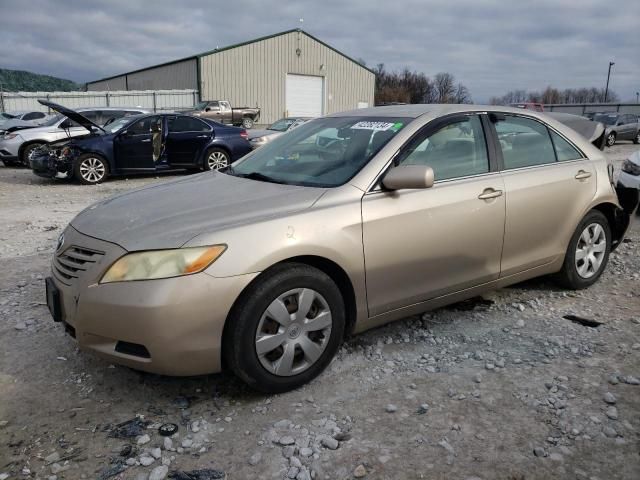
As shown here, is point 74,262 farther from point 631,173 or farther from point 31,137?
point 31,137

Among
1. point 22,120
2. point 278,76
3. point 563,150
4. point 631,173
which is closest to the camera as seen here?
point 563,150

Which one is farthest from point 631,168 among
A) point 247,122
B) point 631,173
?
point 247,122

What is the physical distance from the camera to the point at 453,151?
361 centimetres

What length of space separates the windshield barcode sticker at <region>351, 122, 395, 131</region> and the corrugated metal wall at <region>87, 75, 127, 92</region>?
48696 mm

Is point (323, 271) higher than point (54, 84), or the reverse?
point (54, 84)

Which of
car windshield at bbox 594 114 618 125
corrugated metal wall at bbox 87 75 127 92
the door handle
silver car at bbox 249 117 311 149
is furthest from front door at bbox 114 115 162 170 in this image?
corrugated metal wall at bbox 87 75 127 92

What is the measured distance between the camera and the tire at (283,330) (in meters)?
2.67

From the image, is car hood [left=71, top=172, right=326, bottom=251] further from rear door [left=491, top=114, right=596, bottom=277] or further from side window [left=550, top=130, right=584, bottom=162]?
side window [left=550, top=130, right=584, bottom=162]

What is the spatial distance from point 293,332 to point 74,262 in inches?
48.0

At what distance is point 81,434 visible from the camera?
259cm

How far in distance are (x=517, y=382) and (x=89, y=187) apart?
32.1ft

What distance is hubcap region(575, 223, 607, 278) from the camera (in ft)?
14.3

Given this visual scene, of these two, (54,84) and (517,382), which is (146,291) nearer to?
(517,382)

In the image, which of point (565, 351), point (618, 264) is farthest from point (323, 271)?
point (618, 264)
